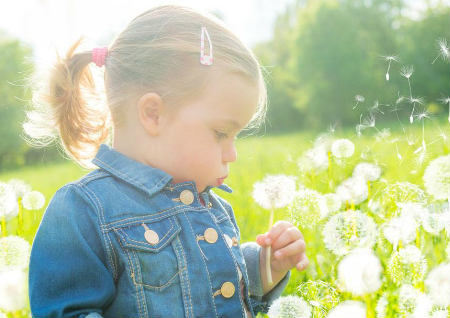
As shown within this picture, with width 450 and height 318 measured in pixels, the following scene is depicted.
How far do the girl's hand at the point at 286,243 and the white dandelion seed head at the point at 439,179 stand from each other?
52 cm

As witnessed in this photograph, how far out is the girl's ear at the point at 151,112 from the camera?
65.3 inches

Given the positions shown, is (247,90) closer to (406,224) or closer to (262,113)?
(262,113)

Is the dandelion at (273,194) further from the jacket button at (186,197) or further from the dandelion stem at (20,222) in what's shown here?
the dandelion stem at (20,222)

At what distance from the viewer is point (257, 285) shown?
197 cm

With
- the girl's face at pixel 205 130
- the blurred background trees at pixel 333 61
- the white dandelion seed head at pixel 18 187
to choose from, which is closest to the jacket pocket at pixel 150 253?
the girl's face at pixel 205 130

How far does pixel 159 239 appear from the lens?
1517 mm

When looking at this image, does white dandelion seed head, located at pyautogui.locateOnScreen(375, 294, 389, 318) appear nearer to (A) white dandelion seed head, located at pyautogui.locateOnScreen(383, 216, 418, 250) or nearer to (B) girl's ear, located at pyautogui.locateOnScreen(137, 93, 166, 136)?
(A) white dandelion seed head, located at pyautogui.locateOnScreen(383, 216, 418, 250)

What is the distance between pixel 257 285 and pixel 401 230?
586 mm

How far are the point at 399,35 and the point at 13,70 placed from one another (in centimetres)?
1587

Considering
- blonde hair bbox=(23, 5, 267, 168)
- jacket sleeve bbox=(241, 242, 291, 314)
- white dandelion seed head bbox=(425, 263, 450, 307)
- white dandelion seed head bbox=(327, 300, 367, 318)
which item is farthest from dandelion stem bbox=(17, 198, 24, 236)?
white dandelion seed head bbox=(425, 263, 450, 307)

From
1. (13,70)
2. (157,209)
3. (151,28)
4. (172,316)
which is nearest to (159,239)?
(157,209)

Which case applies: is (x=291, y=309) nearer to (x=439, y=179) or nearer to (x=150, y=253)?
(x=150, y=253)

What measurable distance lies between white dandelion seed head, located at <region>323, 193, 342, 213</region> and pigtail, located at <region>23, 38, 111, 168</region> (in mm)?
948

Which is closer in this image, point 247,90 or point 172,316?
point 172,316
